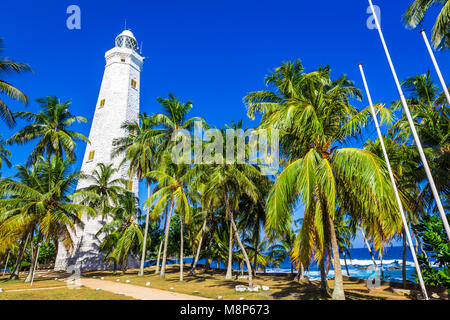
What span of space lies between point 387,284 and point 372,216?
11397 mm

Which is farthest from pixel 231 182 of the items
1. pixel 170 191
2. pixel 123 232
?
pixel 123 232

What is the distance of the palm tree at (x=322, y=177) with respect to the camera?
7984mm

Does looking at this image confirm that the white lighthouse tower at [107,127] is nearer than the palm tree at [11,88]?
No

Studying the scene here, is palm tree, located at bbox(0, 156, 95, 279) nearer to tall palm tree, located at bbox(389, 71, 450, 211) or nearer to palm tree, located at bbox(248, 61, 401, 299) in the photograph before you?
palm tree, located at bbox(248, 61, 401, 299)

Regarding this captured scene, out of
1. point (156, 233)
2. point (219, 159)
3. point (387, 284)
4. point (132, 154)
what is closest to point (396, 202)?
point (219, 159)

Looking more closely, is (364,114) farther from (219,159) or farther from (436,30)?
(219,159)

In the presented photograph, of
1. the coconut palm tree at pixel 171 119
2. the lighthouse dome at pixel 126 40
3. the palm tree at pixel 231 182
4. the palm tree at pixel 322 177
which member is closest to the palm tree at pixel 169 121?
the coconut palm tree at pixel 171 119

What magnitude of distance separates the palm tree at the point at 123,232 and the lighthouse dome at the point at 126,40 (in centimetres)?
2281

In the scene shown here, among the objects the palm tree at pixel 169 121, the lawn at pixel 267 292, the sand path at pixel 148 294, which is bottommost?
the lawn at pixel 267 292

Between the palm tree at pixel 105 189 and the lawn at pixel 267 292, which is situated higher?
the palm tree at pixel 105 189

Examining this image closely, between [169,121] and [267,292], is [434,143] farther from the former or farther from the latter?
[169,121]

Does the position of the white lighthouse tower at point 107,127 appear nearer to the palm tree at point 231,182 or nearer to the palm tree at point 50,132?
the palm tree at point 50,132

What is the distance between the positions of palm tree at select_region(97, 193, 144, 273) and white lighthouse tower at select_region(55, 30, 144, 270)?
5.38 ft

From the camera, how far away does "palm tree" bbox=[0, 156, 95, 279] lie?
14.7 metres
